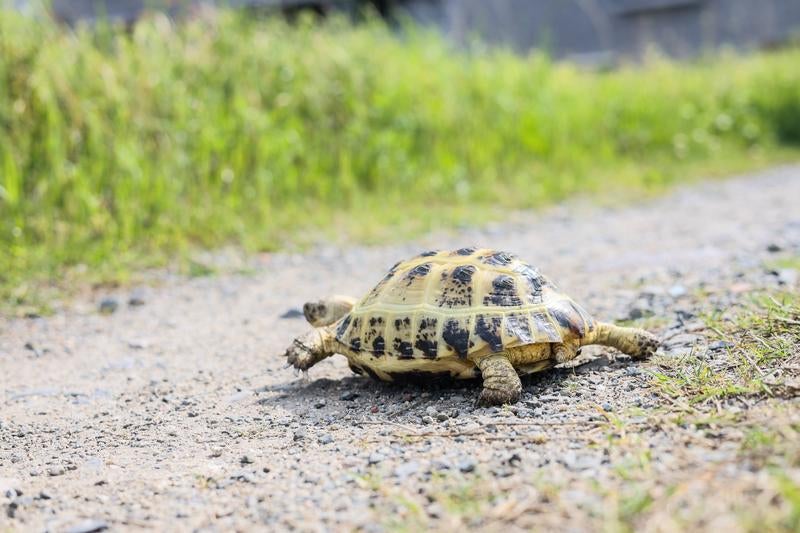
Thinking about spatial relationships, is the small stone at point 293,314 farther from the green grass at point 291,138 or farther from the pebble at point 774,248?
the pebble at point 774,248

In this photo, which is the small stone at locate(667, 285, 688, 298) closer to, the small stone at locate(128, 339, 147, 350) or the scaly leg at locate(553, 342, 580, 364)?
the scaly leg at locate(553, 342, 580, 364)

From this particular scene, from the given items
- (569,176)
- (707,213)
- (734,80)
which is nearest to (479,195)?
(569,176)

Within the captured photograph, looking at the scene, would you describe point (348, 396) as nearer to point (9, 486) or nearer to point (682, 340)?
point (9, 486)

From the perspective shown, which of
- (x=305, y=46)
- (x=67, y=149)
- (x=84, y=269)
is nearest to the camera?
(x=84, y=269)

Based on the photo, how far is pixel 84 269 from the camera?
5.80 m

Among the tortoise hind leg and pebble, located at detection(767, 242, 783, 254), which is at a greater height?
the tortoise hind leg

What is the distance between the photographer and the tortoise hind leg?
12.4 ft

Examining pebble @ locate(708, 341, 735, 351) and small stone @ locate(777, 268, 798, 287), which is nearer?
pebble @ locate(708, 341, 735, 351)

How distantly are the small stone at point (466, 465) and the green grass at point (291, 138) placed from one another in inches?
147

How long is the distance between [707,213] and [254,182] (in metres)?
3.94

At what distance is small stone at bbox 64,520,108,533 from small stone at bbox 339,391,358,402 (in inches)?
48.1

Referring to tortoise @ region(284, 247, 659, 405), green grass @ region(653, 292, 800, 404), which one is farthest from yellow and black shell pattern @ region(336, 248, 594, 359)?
green grass @ region(653, 292, 800, 404)

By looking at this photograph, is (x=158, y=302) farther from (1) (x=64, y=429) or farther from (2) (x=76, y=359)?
(1) (x=64, y=429)

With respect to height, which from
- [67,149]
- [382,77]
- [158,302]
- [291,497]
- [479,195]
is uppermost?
[382,77]
